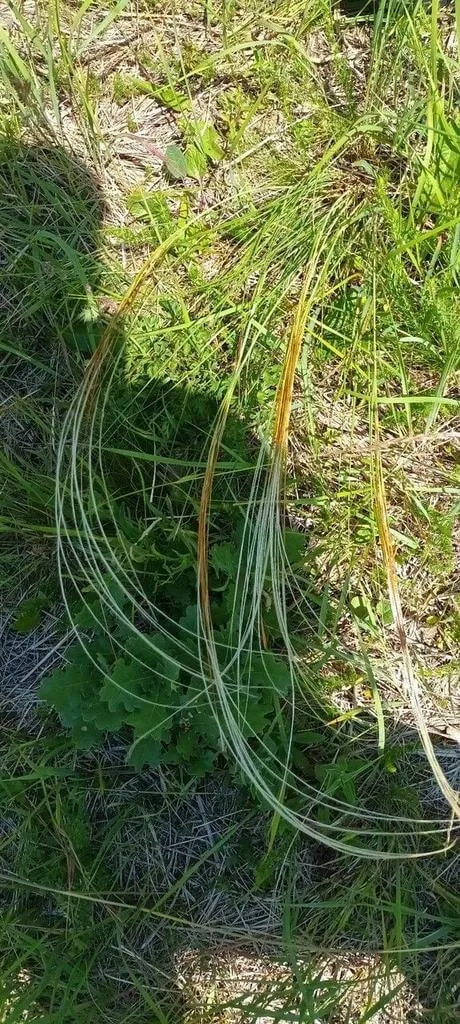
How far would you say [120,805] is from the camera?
6.49 ft

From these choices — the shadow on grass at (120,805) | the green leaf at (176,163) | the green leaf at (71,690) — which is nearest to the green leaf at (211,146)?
the green leaf at (176,163)

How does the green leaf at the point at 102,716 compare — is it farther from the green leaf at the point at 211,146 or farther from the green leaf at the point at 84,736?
the green leaf at the point at 211,146

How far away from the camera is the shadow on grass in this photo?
6.30ft

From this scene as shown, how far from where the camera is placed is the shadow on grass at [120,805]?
6.30 feet

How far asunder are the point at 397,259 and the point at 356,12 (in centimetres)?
78

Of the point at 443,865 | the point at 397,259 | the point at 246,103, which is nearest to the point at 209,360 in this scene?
the point at 397,259

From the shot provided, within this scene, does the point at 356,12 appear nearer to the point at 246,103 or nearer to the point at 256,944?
the point at 246,103

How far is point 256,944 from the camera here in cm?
194

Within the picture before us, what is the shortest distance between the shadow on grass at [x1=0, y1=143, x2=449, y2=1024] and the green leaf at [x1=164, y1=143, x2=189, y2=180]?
0.30 metres

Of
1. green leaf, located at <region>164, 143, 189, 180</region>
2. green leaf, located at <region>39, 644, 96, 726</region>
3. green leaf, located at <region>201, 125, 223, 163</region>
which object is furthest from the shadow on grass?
green leaf, located at <region>201, 125, 223, 163</region>

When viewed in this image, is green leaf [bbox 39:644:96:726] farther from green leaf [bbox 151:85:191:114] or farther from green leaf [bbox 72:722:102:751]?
green leaf [bbox 151:85:191:114]

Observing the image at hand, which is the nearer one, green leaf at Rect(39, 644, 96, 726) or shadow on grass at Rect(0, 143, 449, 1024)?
green leaf at Rect(39, 644, 96, 726)

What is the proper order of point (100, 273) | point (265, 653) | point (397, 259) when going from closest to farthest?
point (265, 653), point (397, 259), point (100, 273)

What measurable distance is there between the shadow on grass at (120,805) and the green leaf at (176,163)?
30 cm
